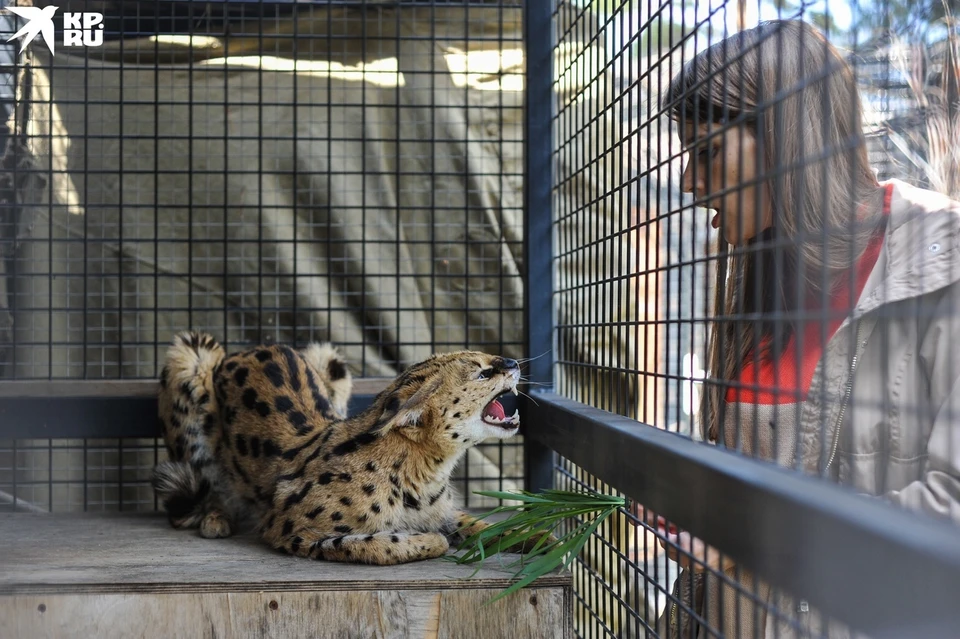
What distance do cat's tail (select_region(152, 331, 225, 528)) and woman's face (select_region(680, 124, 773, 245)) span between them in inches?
80.3

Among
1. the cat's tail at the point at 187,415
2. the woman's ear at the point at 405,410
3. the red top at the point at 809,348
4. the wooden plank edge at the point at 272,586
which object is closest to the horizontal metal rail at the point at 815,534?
the red top at the point at 809,348

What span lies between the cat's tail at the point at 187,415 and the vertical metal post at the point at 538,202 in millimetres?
1124

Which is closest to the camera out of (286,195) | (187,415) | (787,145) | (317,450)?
(787,145)

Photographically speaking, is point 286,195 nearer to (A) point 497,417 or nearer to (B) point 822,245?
(A) point 497,417

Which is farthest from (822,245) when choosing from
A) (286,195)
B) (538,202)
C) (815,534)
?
(286,195)

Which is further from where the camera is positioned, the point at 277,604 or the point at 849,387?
the point at 277,604

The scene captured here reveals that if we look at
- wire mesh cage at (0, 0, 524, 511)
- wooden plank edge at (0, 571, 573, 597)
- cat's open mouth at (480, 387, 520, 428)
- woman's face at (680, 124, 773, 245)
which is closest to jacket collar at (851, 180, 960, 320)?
woman's face at (680, 124, 773, 245)

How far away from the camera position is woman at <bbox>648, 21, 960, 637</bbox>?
1.33 m

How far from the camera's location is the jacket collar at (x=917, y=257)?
1409 millimetres

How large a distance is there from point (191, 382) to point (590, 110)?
1.69 m

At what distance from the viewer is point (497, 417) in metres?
2.79

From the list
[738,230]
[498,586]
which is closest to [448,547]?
[498,586]

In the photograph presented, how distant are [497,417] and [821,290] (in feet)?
5.39

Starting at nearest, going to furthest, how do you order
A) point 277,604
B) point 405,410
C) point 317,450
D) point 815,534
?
point 815,534 < point 277,604 < point 405,410 < point 317,450
